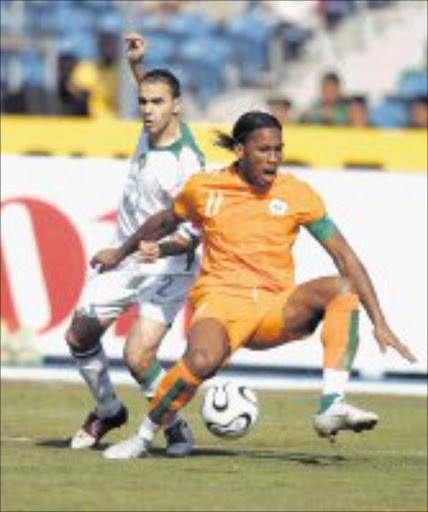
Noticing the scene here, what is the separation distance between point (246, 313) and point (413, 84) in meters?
10.8

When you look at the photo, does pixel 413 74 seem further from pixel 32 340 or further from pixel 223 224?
pixel 223 224

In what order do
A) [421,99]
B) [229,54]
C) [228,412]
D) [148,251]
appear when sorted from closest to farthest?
1. [228,412]
2. [148,251]
3. [421,99]
4. [229,54]

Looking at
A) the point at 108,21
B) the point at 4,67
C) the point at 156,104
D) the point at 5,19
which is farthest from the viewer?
the point at 108,21

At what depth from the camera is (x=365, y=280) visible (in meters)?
11.4

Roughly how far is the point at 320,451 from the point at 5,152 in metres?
6.60

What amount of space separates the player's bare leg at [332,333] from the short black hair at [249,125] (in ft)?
2.79

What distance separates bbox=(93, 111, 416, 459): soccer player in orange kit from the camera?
11250mm

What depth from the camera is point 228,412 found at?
11242mm

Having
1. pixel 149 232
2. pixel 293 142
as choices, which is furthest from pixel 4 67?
pixel 149 232

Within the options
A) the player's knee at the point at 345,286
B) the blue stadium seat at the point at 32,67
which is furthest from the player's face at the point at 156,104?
the blue stadium seat at the point at 32,67

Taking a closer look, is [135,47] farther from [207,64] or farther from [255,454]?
[207,64]

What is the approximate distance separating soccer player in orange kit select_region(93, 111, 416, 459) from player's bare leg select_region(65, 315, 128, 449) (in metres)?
0.73

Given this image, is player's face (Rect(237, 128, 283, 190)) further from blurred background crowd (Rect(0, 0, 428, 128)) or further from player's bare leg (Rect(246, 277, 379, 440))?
blurred background crowd (Rect(0, 0, 428, 128))

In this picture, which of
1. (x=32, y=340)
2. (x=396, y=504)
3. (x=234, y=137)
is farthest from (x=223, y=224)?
(x=32, y=340)
